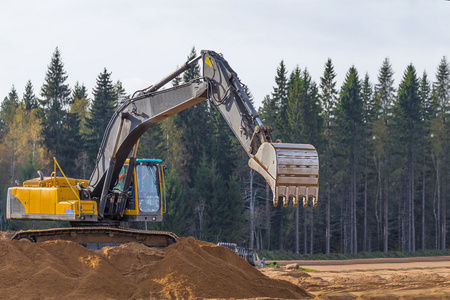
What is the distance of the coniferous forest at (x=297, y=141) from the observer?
50.2 metres

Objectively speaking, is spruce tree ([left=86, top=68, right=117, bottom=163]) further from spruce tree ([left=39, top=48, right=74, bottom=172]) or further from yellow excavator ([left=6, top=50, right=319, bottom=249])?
yellow excavator ([left=6, top=50, right=319, bottom=249])

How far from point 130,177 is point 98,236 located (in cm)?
316

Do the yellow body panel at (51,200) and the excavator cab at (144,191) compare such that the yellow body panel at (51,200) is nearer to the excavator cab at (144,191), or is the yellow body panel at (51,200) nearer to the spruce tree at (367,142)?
the excavator cab at (144,191)

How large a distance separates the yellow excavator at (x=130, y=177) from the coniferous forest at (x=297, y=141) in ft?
93.1

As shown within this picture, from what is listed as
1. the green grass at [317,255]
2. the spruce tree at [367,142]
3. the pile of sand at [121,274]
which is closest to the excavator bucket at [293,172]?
the pile of sand at [121,274]

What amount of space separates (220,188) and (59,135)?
16.3m

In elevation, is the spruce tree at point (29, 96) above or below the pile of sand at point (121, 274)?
above

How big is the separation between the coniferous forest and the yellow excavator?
28.4 m

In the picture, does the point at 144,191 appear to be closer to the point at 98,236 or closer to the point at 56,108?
the point at 98,236

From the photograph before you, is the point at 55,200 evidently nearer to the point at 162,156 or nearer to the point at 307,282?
the point at 307,282

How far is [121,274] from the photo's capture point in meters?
10.0

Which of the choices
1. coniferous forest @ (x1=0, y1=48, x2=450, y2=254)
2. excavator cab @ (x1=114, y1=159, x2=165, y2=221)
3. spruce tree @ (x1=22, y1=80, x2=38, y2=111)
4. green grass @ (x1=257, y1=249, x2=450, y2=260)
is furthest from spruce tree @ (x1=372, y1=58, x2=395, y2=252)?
excavator cab @ (x1=114, y1=159, x2=165, y2=221)

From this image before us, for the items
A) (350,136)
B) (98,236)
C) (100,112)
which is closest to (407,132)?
(350,136)

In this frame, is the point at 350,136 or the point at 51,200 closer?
the point at 51,200
